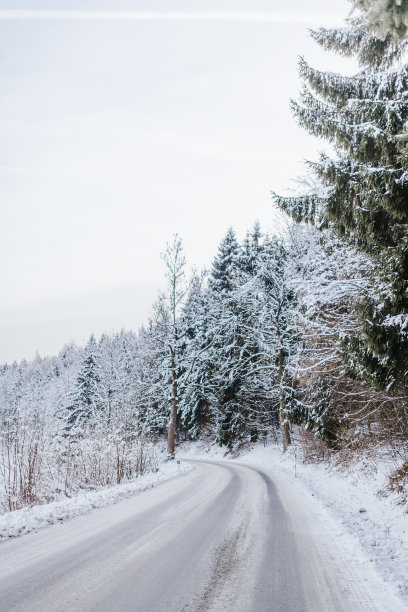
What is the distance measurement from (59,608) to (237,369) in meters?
25.3

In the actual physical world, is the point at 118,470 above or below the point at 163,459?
above

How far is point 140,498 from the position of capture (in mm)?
9836

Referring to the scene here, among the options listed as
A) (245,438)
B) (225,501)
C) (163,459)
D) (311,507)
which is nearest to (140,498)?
(225,501)

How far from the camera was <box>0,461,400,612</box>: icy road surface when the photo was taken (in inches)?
141

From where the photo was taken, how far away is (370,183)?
664cm

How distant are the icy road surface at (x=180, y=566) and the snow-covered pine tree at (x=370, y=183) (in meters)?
3.51

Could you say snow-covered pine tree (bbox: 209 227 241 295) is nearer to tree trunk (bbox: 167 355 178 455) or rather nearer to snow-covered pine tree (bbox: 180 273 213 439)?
snow-covered pine tree (bbox: 180 273 213 439)

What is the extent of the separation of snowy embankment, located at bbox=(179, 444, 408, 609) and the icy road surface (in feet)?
1.10

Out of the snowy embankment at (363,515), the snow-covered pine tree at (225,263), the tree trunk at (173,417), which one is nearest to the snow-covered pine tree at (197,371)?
the snow-covered pine tree at (225,263)

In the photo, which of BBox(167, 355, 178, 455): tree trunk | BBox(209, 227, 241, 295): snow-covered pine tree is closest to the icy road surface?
BBox(167, 355, 178, 455): tree trunk

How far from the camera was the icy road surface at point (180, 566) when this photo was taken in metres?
3.58

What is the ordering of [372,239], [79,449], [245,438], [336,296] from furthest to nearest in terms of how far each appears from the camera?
1. [245,438]
2. [79,449]
3. [336,296]
4. [372,239]

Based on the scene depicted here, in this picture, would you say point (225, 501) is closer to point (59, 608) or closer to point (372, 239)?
point (59, 608)

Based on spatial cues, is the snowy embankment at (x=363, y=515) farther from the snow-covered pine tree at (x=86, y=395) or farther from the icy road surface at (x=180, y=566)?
the snow-covered pine tree at (x=86, y=395)
